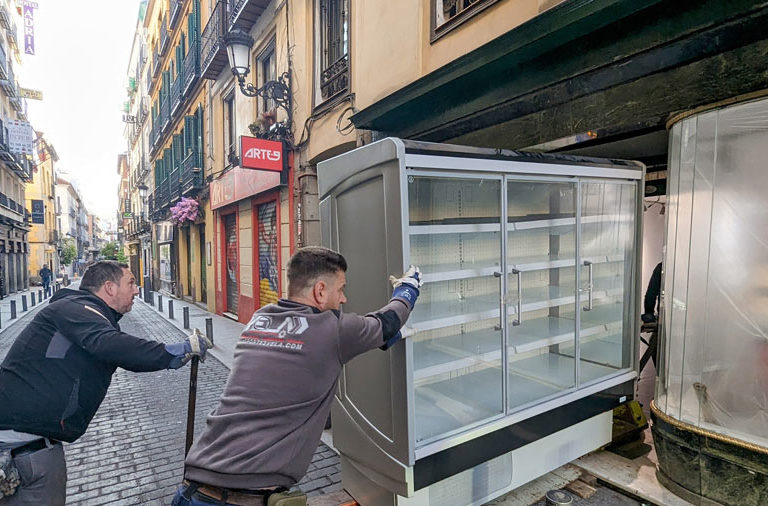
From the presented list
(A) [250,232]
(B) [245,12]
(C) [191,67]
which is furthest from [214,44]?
(A) [250,232]

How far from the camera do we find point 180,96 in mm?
15688

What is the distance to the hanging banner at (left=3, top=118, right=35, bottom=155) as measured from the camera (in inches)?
870

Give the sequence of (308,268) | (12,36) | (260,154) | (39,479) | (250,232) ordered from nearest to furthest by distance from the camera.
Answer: (308,268), (39,479), (260,154), (250,232), (12,36)

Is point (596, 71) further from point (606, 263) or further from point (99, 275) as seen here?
point (99, 275)

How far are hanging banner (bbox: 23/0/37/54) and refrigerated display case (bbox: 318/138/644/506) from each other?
36.1m

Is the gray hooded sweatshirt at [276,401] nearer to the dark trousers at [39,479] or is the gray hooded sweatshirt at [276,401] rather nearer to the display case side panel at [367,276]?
the display case side panel at [367,276]

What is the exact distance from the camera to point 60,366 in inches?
92.4

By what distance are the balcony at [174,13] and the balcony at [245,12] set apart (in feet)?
24.2

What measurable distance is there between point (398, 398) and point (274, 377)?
3.50 ft

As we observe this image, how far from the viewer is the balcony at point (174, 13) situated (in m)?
15.7

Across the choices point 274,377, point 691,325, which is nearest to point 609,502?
point 691,325

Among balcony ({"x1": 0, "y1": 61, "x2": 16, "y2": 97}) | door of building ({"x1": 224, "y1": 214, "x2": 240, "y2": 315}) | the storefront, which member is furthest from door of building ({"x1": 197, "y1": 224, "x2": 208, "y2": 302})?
balcony ({"x1": 0, "y1": 61, "x2": 16, "y2": 97})

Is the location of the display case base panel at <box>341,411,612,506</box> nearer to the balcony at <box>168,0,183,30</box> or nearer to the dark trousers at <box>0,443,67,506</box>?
the dark trousers at <box>0,443,67,506</box>

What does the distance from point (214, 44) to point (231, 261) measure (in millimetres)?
5993
